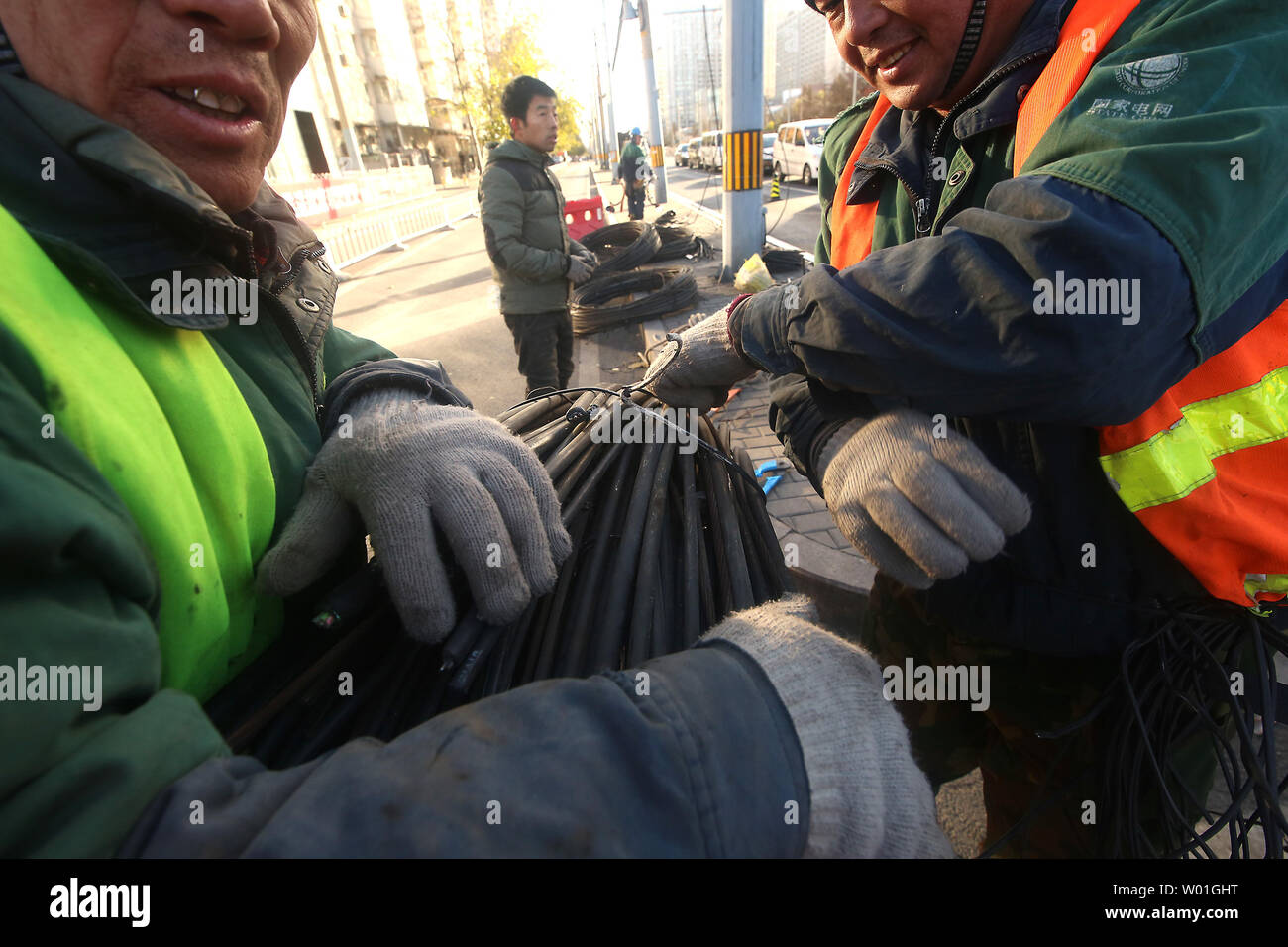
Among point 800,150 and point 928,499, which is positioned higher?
point 800,150

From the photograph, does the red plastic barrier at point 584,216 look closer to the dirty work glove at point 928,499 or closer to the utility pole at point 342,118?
the dirty work glove at point 928,499

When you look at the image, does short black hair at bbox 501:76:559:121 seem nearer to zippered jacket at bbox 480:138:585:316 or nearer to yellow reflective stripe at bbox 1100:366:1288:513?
zippered jacket at bbox 480:138:585:316

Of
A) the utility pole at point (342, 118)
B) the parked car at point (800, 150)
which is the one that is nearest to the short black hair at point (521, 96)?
the parked car at point (800, 150)

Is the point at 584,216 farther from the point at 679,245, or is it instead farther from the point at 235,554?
the point at 235,554

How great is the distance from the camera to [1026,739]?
1.50m

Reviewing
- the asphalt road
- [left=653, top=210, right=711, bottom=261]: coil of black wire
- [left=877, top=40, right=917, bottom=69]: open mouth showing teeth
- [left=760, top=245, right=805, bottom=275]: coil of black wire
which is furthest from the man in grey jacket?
[left=653, top=210, right=711, bottom=261]: coil of black wire

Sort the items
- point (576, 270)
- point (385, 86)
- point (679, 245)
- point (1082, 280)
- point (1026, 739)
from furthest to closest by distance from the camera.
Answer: point (385, 86) → point (679, 245) → point (576, 270) → point (1026, 739) → point (1082, 280)

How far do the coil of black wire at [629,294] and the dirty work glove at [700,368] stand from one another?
525 cm

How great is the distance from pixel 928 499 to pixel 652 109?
2008 centimetres

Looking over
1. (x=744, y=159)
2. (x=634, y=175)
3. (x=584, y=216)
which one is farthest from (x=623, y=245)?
(x=634, y=175)

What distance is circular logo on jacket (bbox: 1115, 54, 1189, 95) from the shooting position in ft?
2.98

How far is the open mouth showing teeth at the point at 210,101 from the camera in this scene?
0.94 metres
